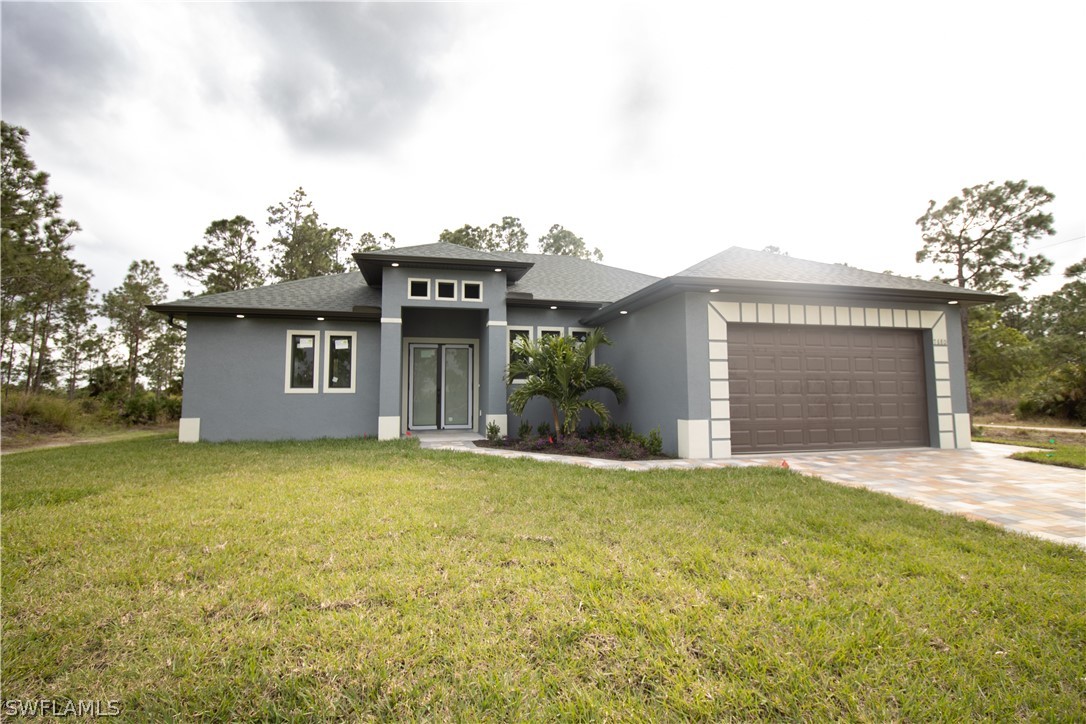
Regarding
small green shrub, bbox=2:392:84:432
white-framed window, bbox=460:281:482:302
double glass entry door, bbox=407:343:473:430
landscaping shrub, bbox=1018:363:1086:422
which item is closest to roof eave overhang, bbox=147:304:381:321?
double glass entry door, bbox=407:343:473:430

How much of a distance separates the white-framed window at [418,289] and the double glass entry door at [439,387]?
2251 mm

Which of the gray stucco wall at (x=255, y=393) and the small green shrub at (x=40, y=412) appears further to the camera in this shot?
the small green shrub at (x=40, y=412)

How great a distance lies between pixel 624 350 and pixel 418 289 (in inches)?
192

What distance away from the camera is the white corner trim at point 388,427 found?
950 cm

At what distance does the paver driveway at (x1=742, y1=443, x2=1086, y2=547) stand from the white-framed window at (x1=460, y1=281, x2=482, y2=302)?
6515 mm

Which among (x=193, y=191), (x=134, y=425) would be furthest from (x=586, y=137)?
(x=134, y=425)

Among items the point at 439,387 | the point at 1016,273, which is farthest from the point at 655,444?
the point at 1016,273

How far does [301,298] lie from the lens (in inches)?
416

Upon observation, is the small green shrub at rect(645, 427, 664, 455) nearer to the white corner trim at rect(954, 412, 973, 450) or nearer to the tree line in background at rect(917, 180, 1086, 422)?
the white corner trim at rect(954, 412, 973, 450)

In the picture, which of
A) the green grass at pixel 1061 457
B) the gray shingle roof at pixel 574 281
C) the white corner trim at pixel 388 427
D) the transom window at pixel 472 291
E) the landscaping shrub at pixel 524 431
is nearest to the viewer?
the green grass at pixel 1061 457

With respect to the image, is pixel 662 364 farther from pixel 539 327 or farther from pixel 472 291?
pixel 472 291

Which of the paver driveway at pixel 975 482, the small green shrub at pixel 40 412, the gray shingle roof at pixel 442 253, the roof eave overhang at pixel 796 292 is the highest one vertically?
the gray shingle roof at pixel 442 253

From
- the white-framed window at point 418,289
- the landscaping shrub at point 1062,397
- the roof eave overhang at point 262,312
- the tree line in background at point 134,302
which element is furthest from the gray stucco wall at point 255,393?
the landscaping shrub at point 1062,397

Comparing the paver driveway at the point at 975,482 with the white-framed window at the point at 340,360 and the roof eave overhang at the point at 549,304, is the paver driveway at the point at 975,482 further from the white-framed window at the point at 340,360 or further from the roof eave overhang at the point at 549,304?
the white-framed window at the point at 340,360
